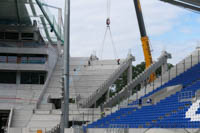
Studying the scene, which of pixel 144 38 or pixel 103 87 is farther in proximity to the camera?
pixel 144 38

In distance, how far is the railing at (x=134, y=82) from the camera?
33.9 m

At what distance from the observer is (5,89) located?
123 feet

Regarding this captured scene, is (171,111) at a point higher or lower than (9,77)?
lower

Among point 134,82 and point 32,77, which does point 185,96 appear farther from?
point 32,77

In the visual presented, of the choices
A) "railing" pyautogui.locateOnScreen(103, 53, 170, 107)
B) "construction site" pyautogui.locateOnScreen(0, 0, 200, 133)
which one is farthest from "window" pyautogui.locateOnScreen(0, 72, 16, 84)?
"railing" pyautogui.locateOnScreen(103, 53, 170, 107)

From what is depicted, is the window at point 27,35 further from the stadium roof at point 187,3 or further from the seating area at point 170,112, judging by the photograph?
the stadium roof at point 187,3

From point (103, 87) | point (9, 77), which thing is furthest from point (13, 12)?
point (103, 87)

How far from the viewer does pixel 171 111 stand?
21.8 meters

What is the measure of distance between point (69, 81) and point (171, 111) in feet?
62.8

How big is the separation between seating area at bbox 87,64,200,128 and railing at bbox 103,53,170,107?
5.13 metres

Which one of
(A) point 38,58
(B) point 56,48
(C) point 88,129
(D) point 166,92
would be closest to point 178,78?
(D) point 166,92

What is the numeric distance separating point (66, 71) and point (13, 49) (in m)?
16.9

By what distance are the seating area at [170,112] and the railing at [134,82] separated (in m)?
5.13

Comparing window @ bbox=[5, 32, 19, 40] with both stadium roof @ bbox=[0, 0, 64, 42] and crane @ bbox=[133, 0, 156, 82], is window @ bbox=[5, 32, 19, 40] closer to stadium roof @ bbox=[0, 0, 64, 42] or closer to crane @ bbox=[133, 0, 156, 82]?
stadium roof @ bbox=[0, 0, 64, 42]
